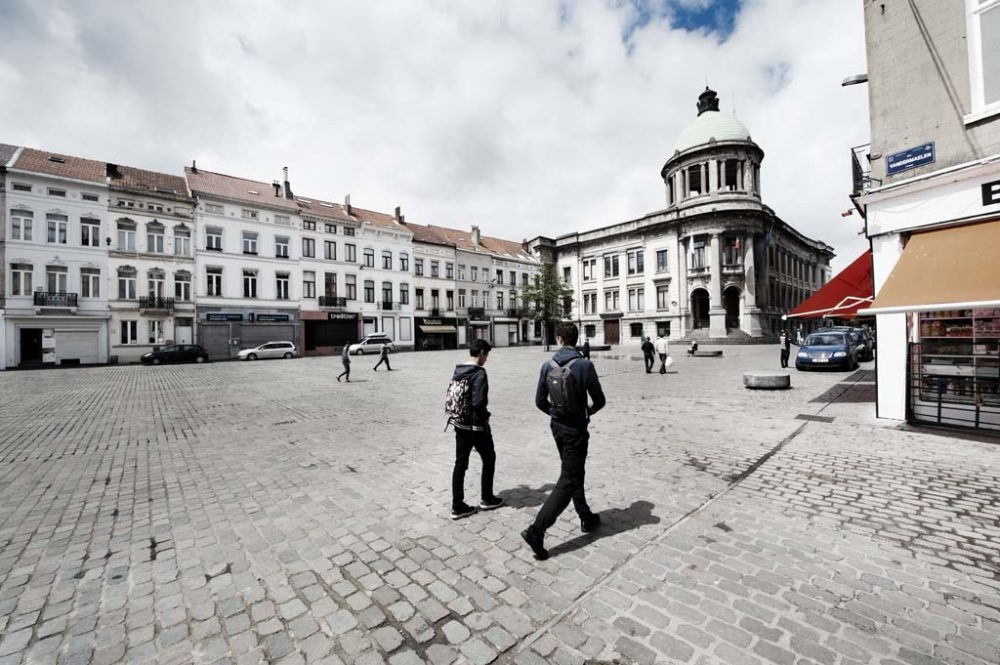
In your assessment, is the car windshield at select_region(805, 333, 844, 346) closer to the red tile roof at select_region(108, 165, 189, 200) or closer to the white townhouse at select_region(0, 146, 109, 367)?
the red tile roof at select_region(108, 165, 189, 200)

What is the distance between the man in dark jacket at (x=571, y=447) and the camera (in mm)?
3238

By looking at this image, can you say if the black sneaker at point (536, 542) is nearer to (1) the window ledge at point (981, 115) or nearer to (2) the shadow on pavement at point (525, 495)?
(2) the shadow on pavement at point (525, 495)

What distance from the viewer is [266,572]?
3133mm

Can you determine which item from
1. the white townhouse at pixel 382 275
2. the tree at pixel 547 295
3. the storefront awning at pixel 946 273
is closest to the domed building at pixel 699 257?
the tree at pixel 547 295

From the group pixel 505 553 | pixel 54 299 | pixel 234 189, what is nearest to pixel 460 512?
pixel 505 553

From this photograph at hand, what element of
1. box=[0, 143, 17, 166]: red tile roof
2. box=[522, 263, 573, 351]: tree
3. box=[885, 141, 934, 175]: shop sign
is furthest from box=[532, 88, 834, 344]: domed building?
box=[0, 143, 17, 166]: red tile roof

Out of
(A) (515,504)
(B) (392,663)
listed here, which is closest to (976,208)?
(A) (515,504)

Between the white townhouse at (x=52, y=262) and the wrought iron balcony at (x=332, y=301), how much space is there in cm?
1363

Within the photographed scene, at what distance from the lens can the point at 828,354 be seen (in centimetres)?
1580

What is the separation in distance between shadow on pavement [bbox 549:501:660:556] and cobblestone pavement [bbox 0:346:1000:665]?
26mm

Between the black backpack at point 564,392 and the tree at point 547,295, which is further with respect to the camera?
the tree at point 547,295

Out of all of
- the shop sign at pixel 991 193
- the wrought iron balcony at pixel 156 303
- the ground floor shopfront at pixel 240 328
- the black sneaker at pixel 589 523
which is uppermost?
the wrought iron balcony at pixel 156 303

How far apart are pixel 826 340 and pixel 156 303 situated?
39.1 m

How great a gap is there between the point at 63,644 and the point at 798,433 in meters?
8.58
